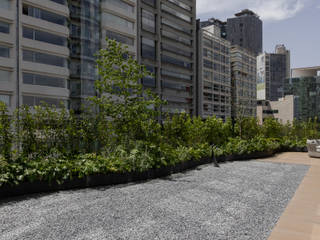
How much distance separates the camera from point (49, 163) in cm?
656

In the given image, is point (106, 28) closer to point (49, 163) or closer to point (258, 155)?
point (258, 155)

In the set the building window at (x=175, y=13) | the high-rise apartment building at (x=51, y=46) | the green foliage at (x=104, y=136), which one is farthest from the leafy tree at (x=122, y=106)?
the building window at (x=175, y=13)

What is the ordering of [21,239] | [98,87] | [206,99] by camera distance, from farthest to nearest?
[206,99]
[98,87]
[21,239]

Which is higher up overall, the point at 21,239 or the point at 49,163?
the point at 49,163

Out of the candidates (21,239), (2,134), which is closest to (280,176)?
(21,239)

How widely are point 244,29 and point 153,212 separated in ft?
653

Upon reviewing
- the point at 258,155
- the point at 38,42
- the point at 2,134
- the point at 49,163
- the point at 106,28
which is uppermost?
the point at 106,28

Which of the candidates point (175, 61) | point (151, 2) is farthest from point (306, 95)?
point (151, 2)

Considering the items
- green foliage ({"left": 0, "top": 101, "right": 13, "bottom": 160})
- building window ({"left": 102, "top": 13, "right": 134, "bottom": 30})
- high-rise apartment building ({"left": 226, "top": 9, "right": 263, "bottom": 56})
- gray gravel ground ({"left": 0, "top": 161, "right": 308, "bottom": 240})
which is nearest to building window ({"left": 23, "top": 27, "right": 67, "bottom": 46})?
building window ({"left": 102, "top": 13, "right": 134, "bottom": 30})

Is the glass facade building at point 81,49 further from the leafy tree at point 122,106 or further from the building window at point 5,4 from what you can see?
the leafy tree at point 122,106

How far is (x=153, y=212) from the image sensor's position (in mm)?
4930

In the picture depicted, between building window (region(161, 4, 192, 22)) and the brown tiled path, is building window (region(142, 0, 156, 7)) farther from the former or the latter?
the brown tiled path

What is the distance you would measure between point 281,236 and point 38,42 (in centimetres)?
3439

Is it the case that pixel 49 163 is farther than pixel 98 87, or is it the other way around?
pixel 98 87
